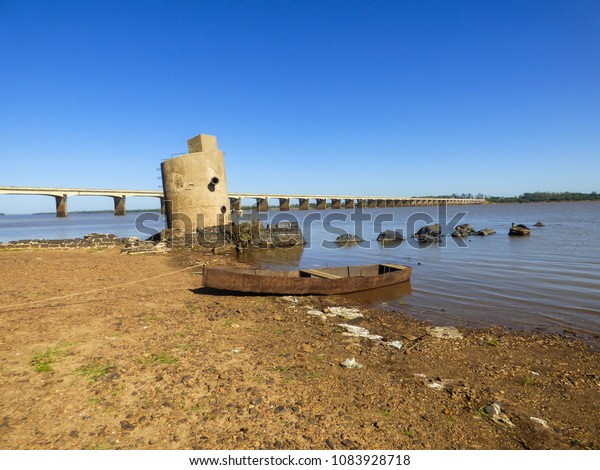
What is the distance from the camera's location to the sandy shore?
148 inches

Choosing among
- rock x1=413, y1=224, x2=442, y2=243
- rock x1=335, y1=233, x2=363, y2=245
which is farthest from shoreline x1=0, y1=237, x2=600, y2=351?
rock x1=413, y1=224, x2=442, y2=243

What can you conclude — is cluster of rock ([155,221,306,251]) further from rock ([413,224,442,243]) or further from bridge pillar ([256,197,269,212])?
bridge pillar ([256,197,269,212])

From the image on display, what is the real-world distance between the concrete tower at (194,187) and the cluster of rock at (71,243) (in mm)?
4246

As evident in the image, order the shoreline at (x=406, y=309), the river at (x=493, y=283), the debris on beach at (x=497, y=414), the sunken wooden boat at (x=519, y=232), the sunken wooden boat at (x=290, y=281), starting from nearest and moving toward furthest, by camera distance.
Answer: the debris on beach at (x=497, y=414), the shoreline at (x=406, y=309), the river at (x=493, y=283), the sunken wooden boat at (x=290, y=281), the sunken wooden boat at (x=519, y=232)

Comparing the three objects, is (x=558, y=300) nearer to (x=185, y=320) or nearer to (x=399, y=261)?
(x=399, y=261)

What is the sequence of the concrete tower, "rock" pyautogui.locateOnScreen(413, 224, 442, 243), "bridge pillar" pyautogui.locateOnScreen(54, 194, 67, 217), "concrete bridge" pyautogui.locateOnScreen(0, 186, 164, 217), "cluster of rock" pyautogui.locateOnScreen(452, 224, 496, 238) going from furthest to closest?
1. "bridge pillar" pyautogui.locateOnScreen(54, 194, 67, 217)
2. "concrete bridge" pyautogui.locateOnScreen(0, 186, 164, 217)
3. "cluster of rock" pyautogui.locateOnScreen(452, 224, 496, 238)
4. "rock" pyautogui.locateOnScreen(413, 224, 442, 243)
5. the concrete tower

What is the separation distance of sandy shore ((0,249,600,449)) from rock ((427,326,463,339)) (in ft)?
0.74

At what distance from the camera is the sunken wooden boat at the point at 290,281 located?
10281mm

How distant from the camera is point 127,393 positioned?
4.43 metres

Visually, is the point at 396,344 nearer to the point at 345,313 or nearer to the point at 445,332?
the point at 445,332

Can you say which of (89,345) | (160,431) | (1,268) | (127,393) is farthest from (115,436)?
(1,268)

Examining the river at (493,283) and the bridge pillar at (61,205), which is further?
the bridge pillar at (61,205)

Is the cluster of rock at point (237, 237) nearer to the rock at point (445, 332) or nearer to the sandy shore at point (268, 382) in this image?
the sandy shore at point (268, 382)

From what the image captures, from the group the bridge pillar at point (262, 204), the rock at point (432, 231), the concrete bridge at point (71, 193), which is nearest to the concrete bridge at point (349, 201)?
the bridge pillar at point (262, 204)
